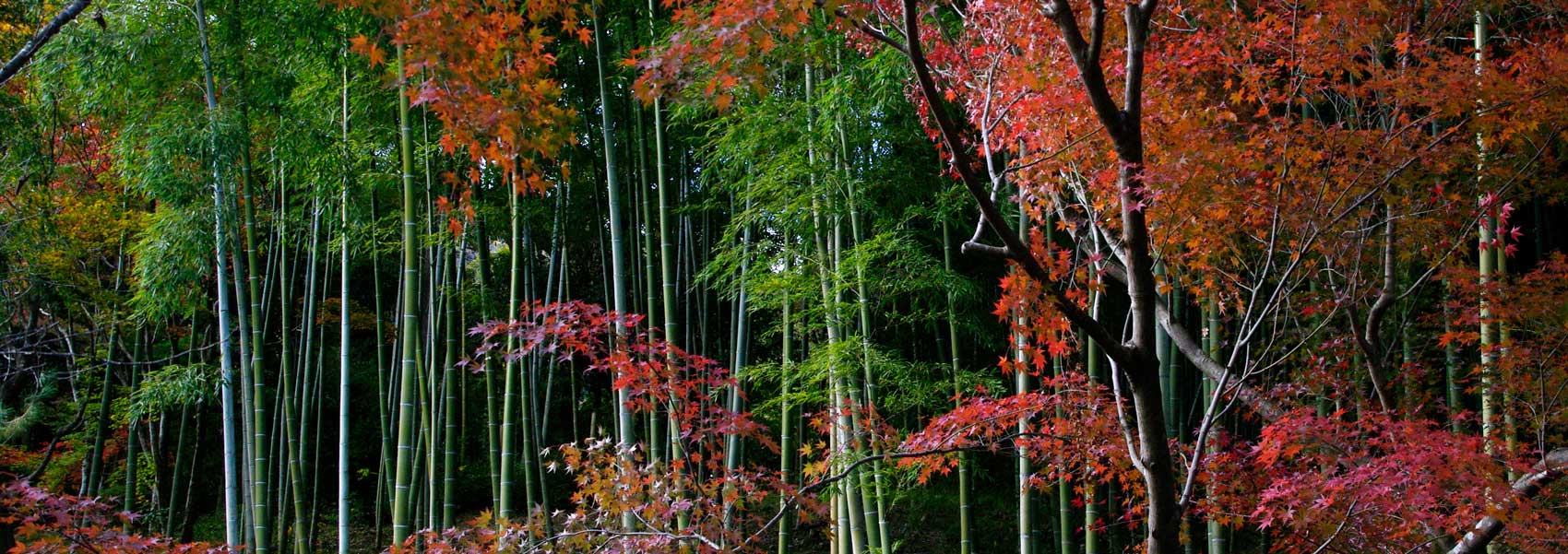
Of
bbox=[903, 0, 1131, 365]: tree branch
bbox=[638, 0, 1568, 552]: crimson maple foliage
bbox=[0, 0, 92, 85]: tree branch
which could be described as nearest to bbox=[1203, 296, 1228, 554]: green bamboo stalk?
bbox=[638, 0, 1568, 552]: crimson maple foliage

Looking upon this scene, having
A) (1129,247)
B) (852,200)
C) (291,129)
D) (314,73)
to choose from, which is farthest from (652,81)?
(314,73)

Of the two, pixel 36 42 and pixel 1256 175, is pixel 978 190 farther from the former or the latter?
pixel 36 42

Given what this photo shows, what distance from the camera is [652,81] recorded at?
2152mm

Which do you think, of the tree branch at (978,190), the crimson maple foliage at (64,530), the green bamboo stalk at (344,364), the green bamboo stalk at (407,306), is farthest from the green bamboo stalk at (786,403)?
the tree branch at (978,190)

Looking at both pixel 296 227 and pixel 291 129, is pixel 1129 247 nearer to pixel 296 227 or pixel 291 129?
pixel 291 129

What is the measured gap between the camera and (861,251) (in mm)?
5129

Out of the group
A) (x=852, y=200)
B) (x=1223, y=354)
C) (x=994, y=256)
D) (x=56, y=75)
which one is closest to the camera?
(x=994, y=256)

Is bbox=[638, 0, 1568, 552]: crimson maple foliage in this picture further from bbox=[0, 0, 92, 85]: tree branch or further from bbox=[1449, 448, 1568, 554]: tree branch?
bbox=[0, 0, 92, 85]: tree branch

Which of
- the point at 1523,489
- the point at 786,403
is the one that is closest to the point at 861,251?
the point at 786,403

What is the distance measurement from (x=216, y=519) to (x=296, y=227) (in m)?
4.45

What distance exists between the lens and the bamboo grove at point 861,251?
274 centimetres

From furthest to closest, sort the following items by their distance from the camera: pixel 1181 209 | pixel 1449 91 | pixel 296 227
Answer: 1. pixel 296 227
2. pixel 1449 91
3. pixel 1181 209

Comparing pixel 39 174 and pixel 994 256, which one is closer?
pixel 994 256

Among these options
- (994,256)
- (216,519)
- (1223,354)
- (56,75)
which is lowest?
(216,519)
